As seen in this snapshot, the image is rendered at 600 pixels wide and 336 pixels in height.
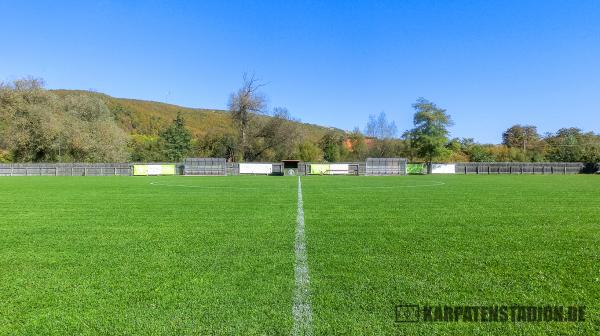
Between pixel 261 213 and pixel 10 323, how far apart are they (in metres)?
6.19

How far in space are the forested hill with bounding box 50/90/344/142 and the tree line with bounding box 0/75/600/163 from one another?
28.8 meters

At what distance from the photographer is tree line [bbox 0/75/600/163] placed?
4588 centimetres

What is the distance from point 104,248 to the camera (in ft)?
17.1

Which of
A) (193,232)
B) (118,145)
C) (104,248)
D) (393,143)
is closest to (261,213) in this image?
(193,232)

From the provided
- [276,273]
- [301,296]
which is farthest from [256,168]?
[301,296]

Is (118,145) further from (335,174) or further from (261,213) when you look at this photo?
(261,213)

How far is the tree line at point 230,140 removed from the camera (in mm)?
45875
